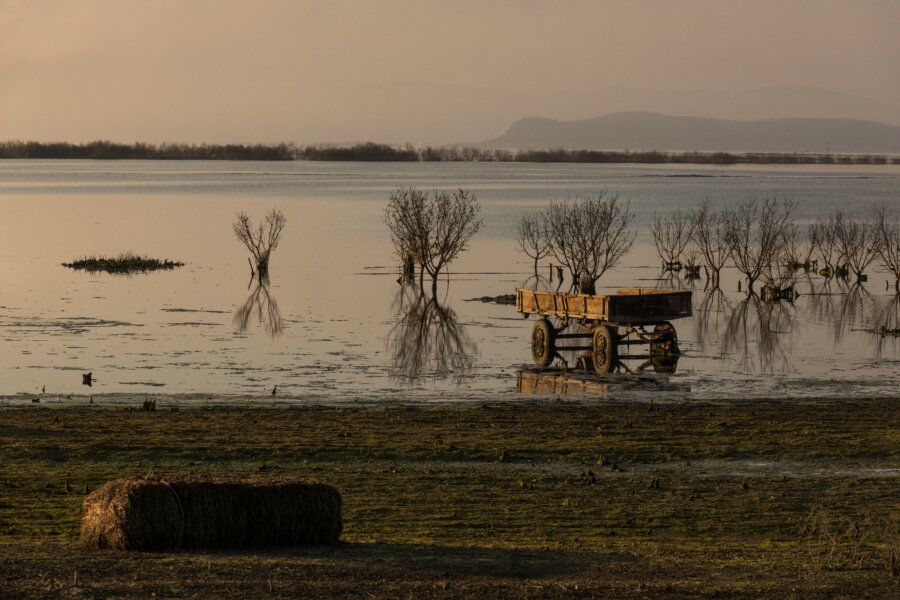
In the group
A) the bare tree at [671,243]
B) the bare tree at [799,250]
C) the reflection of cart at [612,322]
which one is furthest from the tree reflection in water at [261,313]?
the bare tree at [799,250]

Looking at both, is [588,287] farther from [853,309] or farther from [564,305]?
[564,305]

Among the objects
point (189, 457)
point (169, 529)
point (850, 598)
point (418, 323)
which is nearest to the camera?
point (850, 598)

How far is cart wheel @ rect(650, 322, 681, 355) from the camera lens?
4081 centimetres

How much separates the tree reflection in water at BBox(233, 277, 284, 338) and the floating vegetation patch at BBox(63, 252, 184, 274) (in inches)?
426

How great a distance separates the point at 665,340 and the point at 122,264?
1524 inches

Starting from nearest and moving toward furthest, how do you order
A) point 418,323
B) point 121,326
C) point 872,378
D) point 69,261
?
1. point 872,378
2. point 121,326
3. point 418,323
4. point 69,261

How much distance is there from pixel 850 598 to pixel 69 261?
6788cm

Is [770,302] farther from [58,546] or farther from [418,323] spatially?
[58,546]

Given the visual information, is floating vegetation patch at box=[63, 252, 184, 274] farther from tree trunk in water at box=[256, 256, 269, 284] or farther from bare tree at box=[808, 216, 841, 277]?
bare tree at box=[808, 216, 841, 277]

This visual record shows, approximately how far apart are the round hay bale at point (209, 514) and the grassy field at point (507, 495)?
279mm

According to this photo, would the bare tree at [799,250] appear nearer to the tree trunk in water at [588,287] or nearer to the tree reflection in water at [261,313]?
the tree trunk in water at [588,287]

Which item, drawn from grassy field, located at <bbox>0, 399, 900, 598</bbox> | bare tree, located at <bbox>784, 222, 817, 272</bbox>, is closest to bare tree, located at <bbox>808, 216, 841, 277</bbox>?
bare tree, located at <bbox>784, 222, 817, 272</bbox>

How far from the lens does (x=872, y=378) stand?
3634cm

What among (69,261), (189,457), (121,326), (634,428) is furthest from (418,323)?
(69,261)
